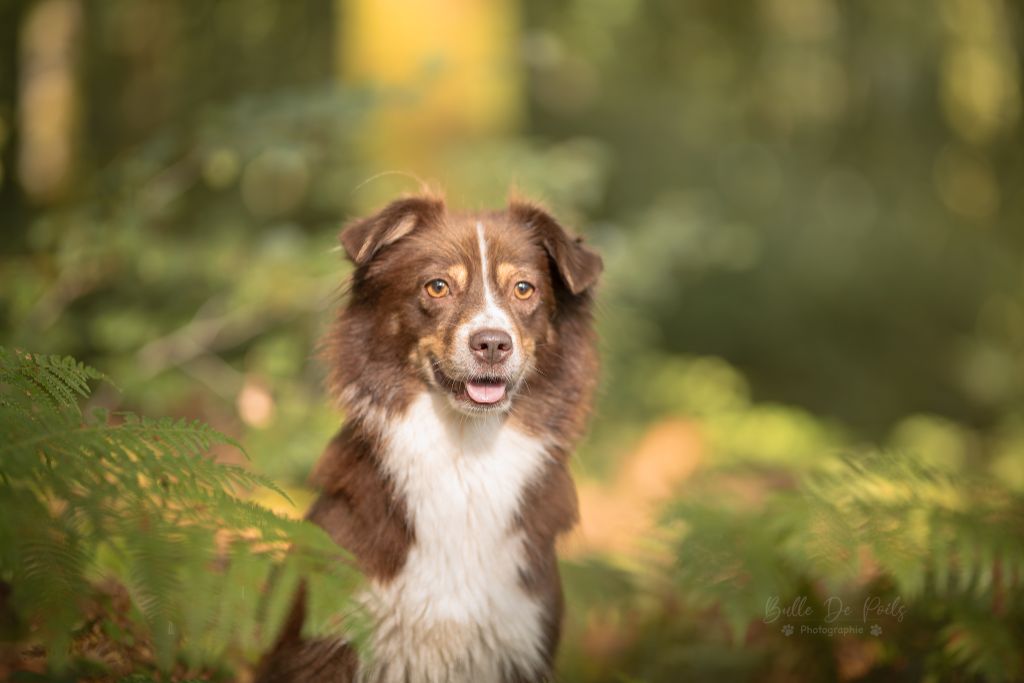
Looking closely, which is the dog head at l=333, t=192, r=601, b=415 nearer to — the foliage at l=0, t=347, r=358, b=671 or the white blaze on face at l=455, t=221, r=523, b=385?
the white blaze on face at l=455, t=221, r=523, b=385

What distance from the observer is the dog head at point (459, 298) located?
3652 mm

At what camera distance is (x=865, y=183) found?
51.4 ft

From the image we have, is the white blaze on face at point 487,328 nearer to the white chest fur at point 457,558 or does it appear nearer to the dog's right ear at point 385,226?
the white chest fur at point 457,558

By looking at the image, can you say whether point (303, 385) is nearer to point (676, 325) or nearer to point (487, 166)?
point (487, 166)

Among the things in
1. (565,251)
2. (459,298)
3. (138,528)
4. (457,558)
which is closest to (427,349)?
(459,298)

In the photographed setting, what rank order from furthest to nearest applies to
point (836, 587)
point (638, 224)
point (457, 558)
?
point (638, 224) → point (836, 587) → point (457, 558)

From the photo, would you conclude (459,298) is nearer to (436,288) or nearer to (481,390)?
(436,288)

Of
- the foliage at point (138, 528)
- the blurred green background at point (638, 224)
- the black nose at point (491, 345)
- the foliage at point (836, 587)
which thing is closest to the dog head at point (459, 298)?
the black nose at point (491, 345)

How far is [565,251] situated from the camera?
12.8 feet

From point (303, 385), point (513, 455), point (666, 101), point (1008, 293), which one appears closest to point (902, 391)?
point (1008, 293)

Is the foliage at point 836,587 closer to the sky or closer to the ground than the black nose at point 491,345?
closer to the ground

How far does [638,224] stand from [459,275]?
474 centimetres

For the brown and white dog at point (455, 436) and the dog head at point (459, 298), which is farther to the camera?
the dog head at point (459, 298)

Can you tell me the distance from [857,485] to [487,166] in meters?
3.94
